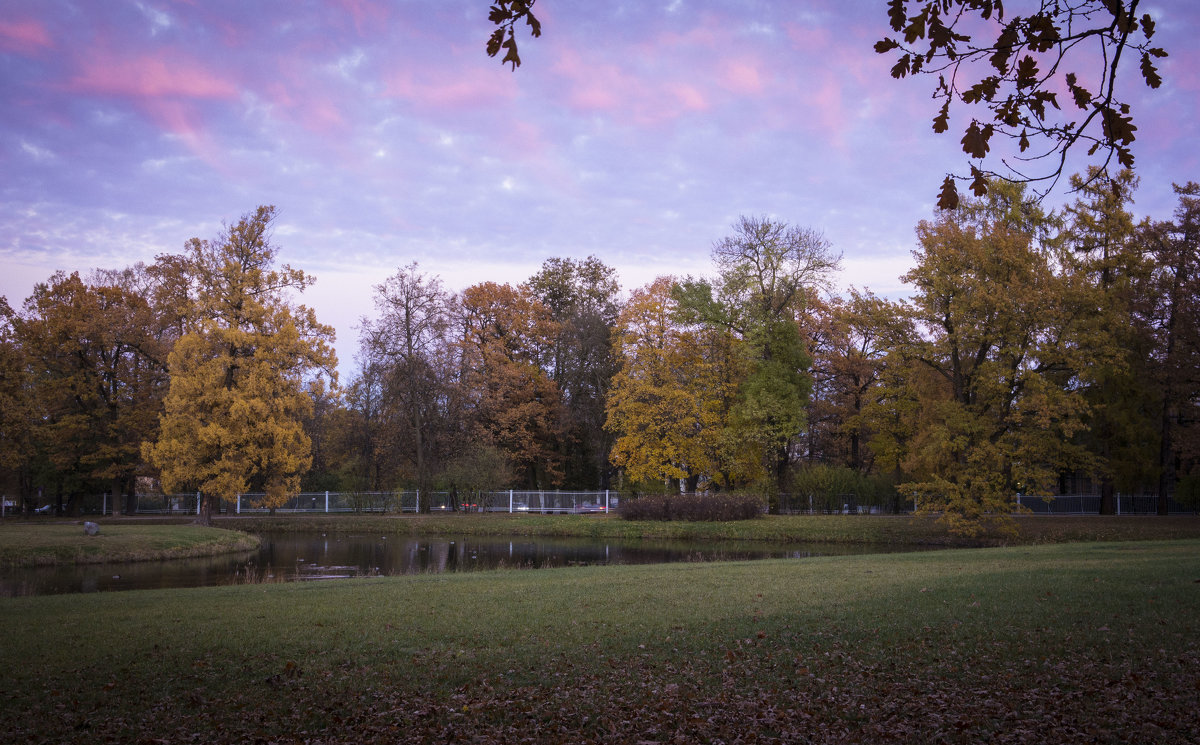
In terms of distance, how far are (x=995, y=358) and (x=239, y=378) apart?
2761 cm

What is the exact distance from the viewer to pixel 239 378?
97.2 feet

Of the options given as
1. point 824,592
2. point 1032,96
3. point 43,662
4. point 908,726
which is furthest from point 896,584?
point 43,662

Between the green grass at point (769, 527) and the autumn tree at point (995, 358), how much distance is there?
155 centimetres

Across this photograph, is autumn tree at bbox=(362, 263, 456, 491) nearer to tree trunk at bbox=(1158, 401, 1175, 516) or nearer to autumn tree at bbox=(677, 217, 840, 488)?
autumn tree at bbox=(677, 217, 840, 488)

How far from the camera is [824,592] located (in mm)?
10992

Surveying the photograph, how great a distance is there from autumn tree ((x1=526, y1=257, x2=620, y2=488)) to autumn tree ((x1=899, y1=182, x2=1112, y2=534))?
1789cm

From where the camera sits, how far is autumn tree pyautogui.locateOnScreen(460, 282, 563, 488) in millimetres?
39750

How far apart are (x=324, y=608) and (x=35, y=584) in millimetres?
9928

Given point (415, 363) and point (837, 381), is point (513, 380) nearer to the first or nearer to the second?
point (415, 363)

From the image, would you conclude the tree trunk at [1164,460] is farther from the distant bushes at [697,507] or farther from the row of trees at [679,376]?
the distant bushes at [697,507]

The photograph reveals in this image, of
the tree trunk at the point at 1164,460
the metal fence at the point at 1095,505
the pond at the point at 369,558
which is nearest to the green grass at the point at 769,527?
the pond at the point at 369,558

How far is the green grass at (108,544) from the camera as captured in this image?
64.8 feet

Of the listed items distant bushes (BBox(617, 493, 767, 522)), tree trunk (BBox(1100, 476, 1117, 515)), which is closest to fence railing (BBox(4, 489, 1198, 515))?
tree trunk (BBox(1100, 476, 1117, 515))

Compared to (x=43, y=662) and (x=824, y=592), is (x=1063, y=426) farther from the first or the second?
(x=43, y=662)
